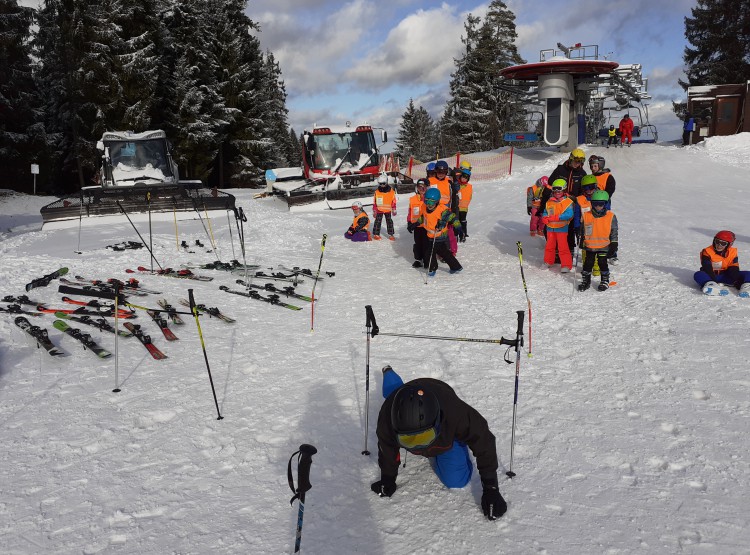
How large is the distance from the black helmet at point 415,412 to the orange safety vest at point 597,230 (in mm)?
5901

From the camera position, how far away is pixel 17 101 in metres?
27.8

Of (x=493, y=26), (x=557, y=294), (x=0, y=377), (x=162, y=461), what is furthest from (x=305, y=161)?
(x=493, y=26)

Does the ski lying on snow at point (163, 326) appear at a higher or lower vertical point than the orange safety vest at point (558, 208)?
lower

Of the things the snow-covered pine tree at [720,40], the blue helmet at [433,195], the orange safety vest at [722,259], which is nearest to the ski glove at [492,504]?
the orange safety vest at [722,259]

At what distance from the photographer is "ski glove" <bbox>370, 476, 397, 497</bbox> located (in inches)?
143

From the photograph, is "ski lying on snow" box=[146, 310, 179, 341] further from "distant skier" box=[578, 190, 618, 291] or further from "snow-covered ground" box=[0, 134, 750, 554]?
"distant skier" box=[578, 190, 618, 291]

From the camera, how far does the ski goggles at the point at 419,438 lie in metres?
3.11

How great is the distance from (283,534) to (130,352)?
12.0 ft

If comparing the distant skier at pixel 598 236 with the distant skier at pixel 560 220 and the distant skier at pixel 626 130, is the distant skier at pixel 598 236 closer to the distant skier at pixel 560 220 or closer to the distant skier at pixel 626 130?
the distant skier at pixel 560 220

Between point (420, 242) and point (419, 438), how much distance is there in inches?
282

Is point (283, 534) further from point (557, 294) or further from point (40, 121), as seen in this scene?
point (40, 121)

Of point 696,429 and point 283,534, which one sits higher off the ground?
point 696,429

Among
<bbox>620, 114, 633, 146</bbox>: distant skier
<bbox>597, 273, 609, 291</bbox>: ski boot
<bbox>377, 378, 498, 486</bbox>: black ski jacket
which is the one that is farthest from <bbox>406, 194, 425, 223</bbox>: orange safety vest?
<bbox>620, 114, 633, 146</bbox>: distant skier

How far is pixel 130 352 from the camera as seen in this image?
19.7ft
